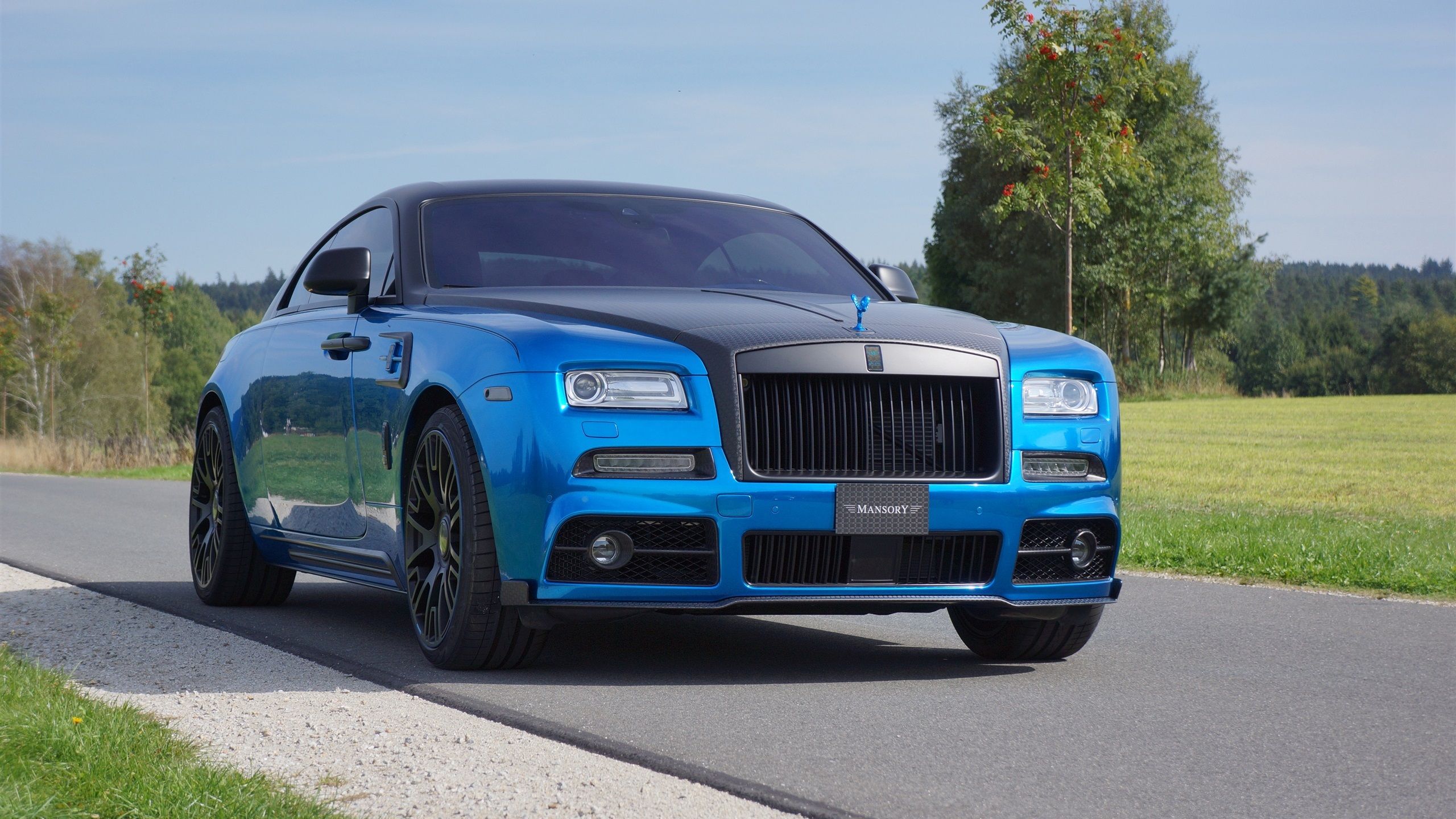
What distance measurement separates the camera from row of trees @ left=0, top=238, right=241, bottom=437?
206 feet

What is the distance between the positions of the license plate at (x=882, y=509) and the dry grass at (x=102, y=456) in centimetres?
2530

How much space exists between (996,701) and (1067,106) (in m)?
11.6

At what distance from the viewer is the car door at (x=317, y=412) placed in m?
6.24

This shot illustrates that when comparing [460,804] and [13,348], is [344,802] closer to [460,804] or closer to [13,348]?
[460,804]

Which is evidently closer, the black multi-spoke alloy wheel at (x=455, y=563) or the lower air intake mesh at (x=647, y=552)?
the lower air intake mesh at (x=647, y=552)

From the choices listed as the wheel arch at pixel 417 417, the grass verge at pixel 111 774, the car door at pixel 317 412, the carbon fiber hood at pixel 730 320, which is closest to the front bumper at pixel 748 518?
the carbon fiber hood at pixel 730 320

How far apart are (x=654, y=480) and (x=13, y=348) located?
7302 centimetres

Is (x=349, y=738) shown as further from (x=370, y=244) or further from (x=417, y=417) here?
(x=370, y=244)

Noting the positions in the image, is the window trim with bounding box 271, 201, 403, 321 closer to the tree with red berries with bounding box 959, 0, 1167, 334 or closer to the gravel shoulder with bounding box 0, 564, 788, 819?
the gravel shoulder with bounding box 0, 564, 788, 819

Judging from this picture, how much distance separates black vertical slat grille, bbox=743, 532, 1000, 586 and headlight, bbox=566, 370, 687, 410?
1.54 ft

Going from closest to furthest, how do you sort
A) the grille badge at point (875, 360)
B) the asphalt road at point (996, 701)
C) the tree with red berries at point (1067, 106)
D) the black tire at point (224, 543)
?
the asphalt road at point (996, 701) < the grille badge at point (875, 360) < the black tire at point (224, 543) < the tree with red berries at point (1067, 106)

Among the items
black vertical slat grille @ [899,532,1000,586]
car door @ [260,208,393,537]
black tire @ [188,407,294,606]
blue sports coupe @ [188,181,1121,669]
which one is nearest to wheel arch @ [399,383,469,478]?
blue sports coupe @ [188,181,1121,669]

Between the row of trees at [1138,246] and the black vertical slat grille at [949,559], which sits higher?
the row of trees at [1138,246]

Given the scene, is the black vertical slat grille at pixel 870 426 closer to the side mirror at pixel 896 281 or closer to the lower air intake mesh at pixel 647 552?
the lower air intake mesh at pixel 647 552
